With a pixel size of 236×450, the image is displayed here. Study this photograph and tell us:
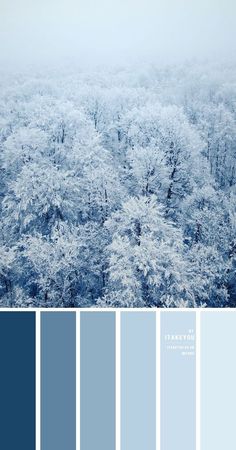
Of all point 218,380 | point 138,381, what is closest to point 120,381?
point 138,381

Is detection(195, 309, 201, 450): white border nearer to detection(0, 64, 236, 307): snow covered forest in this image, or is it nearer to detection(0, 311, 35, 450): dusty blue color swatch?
detection(0, 64, 236, 307): snow covered forest

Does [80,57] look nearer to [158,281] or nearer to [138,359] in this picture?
[158,281]

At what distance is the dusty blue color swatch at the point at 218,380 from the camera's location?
2928 mm

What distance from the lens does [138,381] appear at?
9.79 feet

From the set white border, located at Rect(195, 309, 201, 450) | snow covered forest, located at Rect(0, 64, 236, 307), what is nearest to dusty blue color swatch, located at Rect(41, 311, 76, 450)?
snow covered forest, located at Rect(0, 64, 236, 307)

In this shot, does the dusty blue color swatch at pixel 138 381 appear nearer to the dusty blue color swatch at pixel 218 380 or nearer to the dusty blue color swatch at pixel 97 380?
the dusty blue color swatch at pixel 97 380

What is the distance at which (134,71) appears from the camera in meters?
3.42

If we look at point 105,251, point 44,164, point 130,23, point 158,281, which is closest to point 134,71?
point 130,23

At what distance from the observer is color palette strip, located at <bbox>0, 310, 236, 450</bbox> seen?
2.95 meters

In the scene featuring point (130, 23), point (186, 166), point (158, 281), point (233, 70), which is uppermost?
point (130, 23)

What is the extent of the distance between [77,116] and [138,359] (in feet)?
7.31

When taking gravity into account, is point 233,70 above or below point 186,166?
above

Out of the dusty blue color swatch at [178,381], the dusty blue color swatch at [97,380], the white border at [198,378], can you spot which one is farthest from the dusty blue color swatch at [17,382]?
the white border at [198,378]

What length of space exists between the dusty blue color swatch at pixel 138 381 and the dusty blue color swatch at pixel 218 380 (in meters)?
0.41
